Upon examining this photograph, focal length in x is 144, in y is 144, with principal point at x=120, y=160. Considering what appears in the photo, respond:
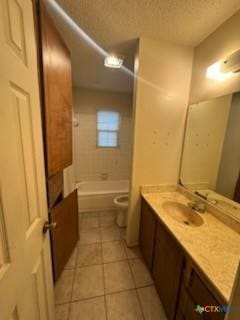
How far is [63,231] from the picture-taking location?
154cm

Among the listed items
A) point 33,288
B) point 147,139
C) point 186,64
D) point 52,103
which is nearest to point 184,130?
point 147,139

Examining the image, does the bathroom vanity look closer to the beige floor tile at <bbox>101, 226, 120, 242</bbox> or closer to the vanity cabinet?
the vanity cabinet

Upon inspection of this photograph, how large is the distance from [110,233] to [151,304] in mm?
1023

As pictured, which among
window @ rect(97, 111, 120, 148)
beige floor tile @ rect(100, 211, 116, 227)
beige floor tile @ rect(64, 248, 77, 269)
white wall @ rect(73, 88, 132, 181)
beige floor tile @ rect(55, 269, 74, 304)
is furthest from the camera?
window @ rect(97, 111, 120, 148)

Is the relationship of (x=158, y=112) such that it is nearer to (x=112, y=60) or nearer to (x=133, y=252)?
(x=112, y=60)

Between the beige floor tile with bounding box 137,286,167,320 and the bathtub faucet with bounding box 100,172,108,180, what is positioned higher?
the bathtub faucet with bounding box 100,172,108,180

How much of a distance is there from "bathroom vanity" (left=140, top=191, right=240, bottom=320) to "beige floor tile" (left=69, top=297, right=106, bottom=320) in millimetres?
537

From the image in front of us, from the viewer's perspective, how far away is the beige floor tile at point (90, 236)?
2.04 meters

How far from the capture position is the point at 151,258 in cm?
151

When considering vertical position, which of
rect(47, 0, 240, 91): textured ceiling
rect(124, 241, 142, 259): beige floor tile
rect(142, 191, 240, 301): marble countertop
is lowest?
rect(124, 241, 142, 259): beige floor tile

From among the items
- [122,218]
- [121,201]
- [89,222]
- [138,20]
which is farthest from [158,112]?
[89,222]

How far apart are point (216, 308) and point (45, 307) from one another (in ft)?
3.23

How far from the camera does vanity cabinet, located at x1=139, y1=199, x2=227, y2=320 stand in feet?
2.59

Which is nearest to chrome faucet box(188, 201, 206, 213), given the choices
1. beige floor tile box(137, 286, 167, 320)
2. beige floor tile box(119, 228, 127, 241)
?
beige floor tile box(137, 286, 167, 320)
